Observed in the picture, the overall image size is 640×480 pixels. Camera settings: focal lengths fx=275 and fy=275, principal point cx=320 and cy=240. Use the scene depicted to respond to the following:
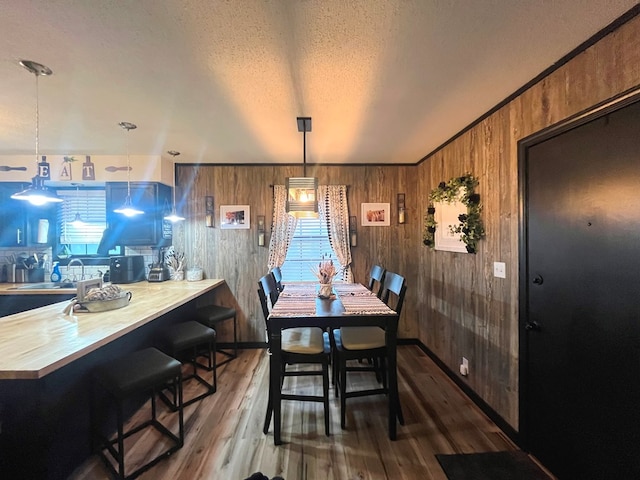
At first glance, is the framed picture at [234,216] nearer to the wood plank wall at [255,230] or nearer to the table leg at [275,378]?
the wood plank wall at [255,230]

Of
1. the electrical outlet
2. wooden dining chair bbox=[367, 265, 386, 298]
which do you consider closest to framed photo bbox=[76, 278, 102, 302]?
wooden dining chair bbox=[367, 265, 386, 298]

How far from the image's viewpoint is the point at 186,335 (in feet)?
8.21

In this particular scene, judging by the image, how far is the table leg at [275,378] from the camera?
1.93 m

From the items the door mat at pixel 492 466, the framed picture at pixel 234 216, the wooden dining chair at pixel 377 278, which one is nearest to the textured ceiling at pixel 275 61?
the framed picture at pixel 234 216

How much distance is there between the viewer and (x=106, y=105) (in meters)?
2.08

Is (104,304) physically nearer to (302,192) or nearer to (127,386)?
(127,386)

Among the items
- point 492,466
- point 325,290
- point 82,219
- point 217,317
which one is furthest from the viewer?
point 82,219

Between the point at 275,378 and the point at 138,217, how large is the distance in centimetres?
270

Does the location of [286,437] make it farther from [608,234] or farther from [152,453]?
[608,234]

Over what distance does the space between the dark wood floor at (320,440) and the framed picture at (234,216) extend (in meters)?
1.96

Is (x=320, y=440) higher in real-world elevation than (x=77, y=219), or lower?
lower

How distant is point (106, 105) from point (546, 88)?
3.04 m

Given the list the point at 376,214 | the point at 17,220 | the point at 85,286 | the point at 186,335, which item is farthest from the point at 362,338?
the point at 17,220

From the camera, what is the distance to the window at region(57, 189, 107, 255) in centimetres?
361
